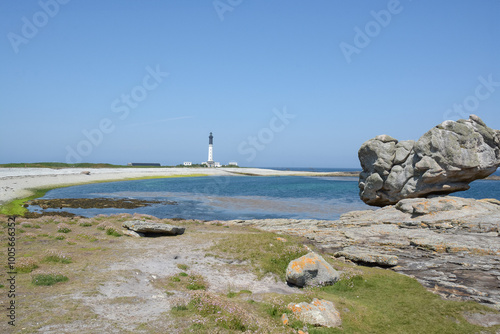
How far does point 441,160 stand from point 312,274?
26.4 metres

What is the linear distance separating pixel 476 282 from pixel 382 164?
24.9m

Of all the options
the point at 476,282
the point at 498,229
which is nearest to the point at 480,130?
the point at 498,229

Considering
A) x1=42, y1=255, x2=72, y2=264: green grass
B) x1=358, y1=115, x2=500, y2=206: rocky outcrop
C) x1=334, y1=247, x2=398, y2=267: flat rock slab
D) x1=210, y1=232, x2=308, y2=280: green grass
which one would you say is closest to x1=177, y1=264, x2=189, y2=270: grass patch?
x1=210, y1=232, x2=308, y2=280: green grass

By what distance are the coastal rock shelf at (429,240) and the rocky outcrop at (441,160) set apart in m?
3.31

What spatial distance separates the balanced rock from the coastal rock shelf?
16.9 feet

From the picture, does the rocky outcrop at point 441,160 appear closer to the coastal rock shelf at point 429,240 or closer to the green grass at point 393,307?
the coastal rock shelf at point 429,240

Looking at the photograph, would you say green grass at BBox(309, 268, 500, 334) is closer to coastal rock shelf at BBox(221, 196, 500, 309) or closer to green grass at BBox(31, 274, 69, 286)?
coastal rock shelf at BBox(221, 196, 500, 309)

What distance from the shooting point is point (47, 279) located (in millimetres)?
13453

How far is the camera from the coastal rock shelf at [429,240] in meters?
16.3

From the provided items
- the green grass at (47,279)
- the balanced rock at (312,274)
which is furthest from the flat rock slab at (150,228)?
the balanced rock at (312,274)

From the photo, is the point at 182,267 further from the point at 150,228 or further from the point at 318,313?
the point at 318,313

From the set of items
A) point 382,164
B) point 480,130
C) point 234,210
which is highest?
point 480,130

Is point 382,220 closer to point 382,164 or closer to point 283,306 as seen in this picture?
point 382,164

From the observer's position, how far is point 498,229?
24406mm
